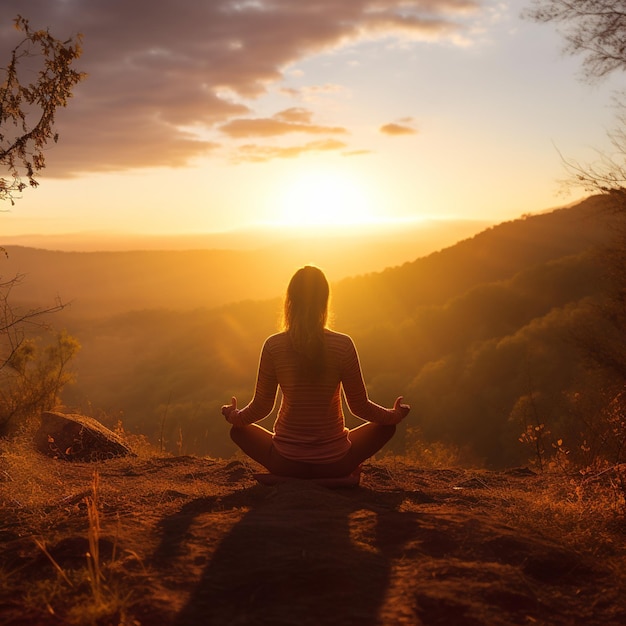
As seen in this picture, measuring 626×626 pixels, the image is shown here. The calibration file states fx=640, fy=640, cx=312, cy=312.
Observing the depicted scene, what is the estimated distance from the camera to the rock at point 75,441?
902cm

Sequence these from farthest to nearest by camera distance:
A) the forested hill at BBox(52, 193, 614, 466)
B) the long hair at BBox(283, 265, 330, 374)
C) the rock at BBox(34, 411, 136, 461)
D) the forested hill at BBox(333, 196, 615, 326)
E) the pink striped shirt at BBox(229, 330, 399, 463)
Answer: the forested hill at BBox(333, 196, 615, 326)
the forested hill at BBox(52, 193, 614, 466)
the rock at BBox(34, 411, 136, 461)
the pink striped shirt at BBox(229, 330, 399, 463)
the long hair at BBox(283, 265, 330, 374)

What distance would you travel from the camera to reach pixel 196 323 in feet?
350

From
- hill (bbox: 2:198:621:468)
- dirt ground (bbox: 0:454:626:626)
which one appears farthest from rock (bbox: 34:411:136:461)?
dirt ground (bbox: 0:454:626:626)

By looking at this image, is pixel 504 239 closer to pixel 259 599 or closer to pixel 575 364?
pixel 575 364

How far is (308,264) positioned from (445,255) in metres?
62.4

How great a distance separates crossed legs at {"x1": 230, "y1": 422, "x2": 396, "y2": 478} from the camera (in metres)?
5.45

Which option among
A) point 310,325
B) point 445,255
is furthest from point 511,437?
point 445,255

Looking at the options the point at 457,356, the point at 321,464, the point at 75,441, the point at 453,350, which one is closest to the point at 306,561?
the point at 321,464

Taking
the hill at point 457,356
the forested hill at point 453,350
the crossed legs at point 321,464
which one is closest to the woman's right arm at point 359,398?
the crossed legs at point 321,464

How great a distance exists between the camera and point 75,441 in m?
9.12

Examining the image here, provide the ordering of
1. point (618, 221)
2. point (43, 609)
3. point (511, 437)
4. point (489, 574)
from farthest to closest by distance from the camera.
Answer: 1. point (511, 437)
2. point (618, 221)
3. point (489, 574)
4. point (43, 609)

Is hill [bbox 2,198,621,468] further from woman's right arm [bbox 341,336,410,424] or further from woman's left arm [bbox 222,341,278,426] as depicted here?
woman's left arm [bbox 222,341,278,426]

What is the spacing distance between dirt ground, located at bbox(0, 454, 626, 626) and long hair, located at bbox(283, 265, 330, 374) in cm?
106

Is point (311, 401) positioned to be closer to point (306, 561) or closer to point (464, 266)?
point (306, 561)
